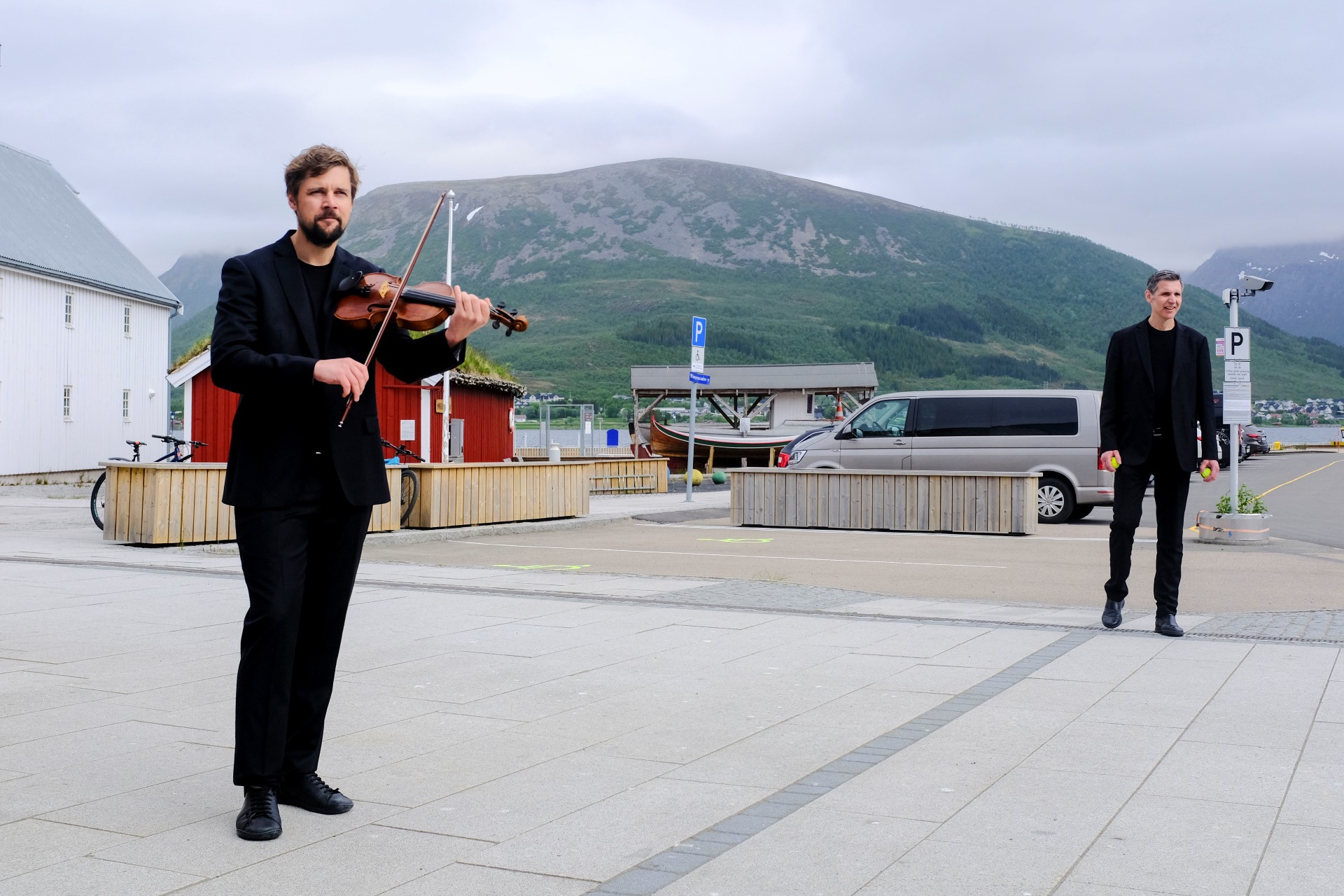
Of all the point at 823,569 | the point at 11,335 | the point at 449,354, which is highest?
the point at 11,335

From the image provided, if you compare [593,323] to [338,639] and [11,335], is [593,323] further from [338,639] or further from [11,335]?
[338,639]

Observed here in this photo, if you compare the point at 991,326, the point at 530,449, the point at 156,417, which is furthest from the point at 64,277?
the point at 991,326

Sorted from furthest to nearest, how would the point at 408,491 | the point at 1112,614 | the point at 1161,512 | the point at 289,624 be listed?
the point at 408,491 < the point at 1112,614 < the point at 1161,512 < the point at 289,624

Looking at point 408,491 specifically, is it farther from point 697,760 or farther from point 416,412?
point 416,412

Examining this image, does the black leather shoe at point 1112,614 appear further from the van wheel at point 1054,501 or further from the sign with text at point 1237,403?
the van wheel at point 1054,501

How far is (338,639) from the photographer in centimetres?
405

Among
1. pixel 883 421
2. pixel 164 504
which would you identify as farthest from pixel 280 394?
pixel 883 421

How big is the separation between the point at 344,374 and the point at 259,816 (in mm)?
1269

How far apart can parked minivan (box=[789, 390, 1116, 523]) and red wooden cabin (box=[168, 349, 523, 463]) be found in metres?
8.32

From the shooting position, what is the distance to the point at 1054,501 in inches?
748

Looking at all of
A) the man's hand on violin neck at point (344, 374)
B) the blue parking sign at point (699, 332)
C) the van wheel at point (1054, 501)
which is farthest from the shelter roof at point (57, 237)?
the man's hand on violin neck at point (344, 374)

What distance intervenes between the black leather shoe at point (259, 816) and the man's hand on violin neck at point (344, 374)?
1177 millimetres

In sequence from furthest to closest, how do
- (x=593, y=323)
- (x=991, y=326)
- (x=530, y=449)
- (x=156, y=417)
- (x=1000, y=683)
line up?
(x=991, y=326) < (x=593, y=323) < (x=530, y=449) < (x=156, y=417) < (x=1000, y=683)

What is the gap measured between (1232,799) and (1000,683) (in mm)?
2000
